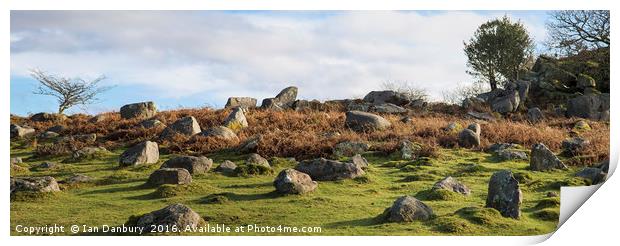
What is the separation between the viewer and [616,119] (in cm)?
1639

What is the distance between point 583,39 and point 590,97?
6.23 metres

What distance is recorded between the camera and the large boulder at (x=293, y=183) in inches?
535

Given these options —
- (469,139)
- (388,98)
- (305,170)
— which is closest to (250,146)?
(305,170)

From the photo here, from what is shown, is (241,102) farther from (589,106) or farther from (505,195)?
(505,195)

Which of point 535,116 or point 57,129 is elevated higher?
point 535,116

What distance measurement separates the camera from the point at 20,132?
88.4ft

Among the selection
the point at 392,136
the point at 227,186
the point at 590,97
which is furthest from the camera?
the point at 590,97

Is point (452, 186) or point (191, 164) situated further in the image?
point (191, 164)

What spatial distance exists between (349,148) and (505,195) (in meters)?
8.74

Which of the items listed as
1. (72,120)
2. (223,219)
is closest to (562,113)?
(72,120)

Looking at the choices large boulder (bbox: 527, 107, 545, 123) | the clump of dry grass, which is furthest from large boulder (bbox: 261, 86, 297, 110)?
large boulder (bbox: 527, 107, 545, 123)
